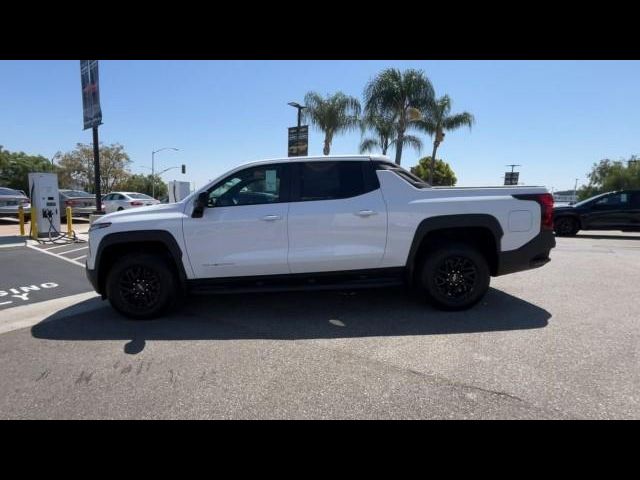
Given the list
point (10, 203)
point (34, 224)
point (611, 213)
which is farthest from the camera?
point (10, 203)

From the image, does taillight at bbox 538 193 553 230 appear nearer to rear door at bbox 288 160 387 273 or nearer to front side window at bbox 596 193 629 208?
rear door at bbox 288 160 387 273

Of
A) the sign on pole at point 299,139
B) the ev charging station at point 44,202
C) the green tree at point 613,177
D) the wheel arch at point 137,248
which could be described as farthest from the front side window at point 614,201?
the green tree at point 613,177

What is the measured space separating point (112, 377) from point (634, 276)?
7.72m

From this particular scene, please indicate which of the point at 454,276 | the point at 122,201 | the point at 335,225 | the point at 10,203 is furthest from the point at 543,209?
the point at 122,201

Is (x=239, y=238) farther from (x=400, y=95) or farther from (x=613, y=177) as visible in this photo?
(x=613, y=177)

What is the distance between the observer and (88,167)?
163ft

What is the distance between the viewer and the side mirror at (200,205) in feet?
13.7

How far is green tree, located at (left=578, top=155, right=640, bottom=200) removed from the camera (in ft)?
173

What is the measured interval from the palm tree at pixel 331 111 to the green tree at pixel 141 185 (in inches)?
1638

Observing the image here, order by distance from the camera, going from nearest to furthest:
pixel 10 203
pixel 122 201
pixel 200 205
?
pixel 200 205
pixel 10 203
pixel 122 201

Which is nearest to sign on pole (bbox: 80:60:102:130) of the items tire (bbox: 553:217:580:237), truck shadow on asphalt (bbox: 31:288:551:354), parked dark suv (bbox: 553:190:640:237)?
truck shadow on asphalt (bbox: 31:288:551:354)

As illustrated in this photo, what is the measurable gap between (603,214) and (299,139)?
37.9 feet

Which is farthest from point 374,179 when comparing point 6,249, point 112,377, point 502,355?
point 6,249
